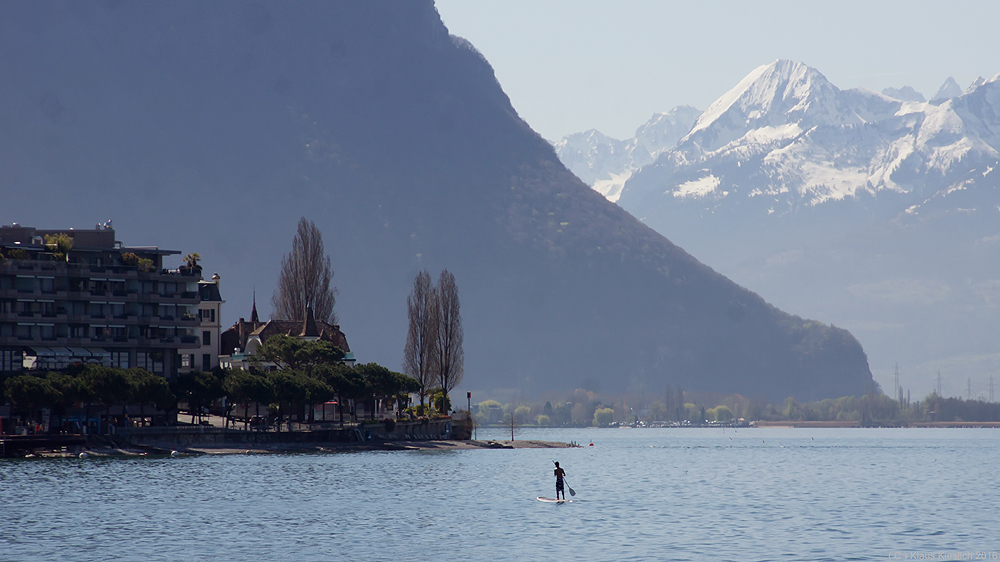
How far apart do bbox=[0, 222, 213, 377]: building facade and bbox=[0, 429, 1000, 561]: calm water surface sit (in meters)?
32.5

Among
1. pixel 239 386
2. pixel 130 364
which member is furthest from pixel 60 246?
pixel 239 386

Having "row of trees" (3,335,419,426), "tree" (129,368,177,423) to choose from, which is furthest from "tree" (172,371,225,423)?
"tree" (129,368,177,423)

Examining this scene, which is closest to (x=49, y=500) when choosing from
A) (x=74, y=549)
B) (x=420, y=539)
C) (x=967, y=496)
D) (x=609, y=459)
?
(x=74, y=549)

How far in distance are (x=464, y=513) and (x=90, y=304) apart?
96397 millimetres

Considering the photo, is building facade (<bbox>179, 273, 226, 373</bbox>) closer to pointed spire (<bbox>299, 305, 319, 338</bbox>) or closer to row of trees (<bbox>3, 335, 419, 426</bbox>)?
row of trees (<bbox>3, 335, 419, 426</bbox>)

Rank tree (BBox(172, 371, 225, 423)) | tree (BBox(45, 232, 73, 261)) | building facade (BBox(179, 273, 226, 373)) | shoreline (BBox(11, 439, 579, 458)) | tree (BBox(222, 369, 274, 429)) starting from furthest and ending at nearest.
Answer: building facade (BBox(179, 273, 226, 373))
tree (BBox(45, 232, 73, 261))
tree (BBox(222, 369, 274, 429))
tree (BBox(172, 371, 225, 423))
shoreline (BBox(11, 439, 579, 458))

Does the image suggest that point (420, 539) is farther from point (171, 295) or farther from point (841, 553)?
point (171, 295)

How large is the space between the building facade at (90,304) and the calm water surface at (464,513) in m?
32.5

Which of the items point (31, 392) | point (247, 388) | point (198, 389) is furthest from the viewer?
point (247, 388)

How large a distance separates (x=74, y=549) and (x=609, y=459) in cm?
12169

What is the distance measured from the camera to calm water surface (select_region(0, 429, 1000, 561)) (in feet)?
211

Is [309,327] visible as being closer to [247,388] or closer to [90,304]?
[247,388]

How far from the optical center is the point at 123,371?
148 m

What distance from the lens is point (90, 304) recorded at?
537 ft
